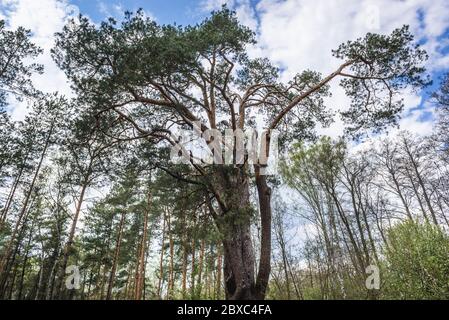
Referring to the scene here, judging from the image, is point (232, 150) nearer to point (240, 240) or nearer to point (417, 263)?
point (240, 240)

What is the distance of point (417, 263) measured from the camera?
783 cm

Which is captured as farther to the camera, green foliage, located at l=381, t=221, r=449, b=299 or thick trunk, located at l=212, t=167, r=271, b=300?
green foliage, located at l=381, t=221, r=449, b=299

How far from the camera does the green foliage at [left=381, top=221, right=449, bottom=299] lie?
7114 millimetres

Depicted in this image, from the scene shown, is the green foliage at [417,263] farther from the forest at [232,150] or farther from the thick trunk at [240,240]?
the thick trunk at [240,240]

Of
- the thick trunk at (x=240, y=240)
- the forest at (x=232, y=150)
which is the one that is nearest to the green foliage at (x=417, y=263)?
the forest at (x=232, y=150)

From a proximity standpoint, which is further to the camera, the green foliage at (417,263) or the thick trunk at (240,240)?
the green foliage at (417,263)

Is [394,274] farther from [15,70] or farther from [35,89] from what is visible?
[15,70]

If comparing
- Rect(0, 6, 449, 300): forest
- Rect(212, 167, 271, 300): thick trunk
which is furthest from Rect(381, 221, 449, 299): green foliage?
Rect(212, 167, 271, 300): thick trunk

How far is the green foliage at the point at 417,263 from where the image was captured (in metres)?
7.11
